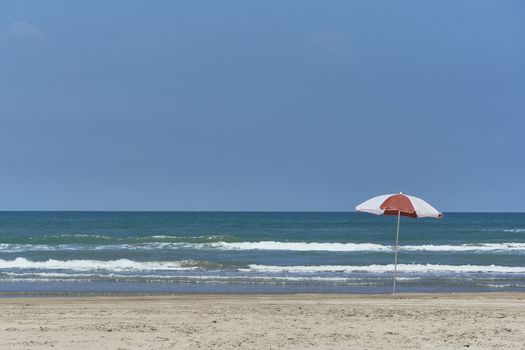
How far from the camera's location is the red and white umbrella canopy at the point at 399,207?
43.7 feet

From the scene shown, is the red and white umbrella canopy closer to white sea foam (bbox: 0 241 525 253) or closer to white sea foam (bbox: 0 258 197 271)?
white sea foam (bbox: 0 258 197 271)

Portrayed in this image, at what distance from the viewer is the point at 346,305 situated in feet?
40.5

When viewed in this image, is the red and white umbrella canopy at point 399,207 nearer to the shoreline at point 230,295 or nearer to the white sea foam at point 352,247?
the shoreline at point 230,295

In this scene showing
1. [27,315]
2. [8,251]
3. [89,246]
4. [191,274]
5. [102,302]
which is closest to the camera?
[27,315]

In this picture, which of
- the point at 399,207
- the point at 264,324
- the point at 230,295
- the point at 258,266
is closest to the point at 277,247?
the point at 258,266

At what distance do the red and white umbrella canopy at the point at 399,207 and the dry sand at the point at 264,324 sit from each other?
1621 mm

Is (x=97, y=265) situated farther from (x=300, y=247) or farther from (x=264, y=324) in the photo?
(x=264, y=324)

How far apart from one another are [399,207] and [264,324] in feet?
15.3

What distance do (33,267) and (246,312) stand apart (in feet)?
46.1

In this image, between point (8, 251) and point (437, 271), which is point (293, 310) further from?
point (8, 251)

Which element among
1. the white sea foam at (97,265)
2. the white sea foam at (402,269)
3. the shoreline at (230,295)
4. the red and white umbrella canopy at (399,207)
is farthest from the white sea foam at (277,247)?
the red and white umbrella canopy at (399,207)

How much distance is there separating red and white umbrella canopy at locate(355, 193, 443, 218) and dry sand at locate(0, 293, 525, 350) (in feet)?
5.32

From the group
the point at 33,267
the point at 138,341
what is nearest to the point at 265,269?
the point at 33,267

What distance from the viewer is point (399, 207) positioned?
13320 millimetres
